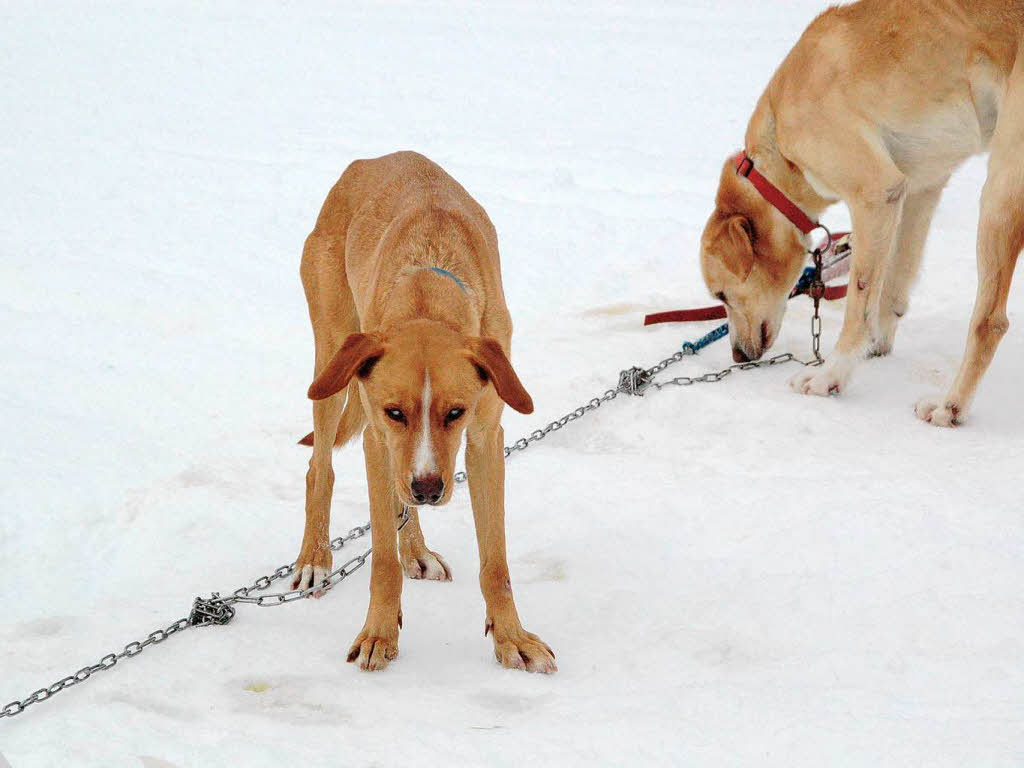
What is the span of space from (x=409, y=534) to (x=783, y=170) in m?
3.17

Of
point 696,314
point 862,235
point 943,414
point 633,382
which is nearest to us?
point 943,414

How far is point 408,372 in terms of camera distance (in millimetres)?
3326

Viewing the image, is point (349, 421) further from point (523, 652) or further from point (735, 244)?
point (735, 244)

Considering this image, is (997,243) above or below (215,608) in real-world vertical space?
above

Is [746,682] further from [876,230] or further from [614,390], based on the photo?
[876,230]

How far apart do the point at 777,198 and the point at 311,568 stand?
131 inches

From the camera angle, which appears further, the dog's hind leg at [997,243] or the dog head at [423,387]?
the dog's hind leg at [997,243]

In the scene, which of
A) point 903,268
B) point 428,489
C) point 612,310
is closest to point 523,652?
point 428,489

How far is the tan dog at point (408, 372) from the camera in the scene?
10.9 ft

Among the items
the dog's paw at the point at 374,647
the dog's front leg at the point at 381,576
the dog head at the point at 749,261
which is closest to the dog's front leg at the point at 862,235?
the dog head at the point at 749,261

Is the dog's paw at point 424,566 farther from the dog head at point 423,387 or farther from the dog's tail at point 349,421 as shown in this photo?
the dog head at point 423,387

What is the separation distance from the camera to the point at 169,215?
9.16 m

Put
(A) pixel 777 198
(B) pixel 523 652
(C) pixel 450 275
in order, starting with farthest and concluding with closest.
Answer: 1. (A) pixel 777 198
2. (C) pixel 450 275
3. (B) pixel 523 652

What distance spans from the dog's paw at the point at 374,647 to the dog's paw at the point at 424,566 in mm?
592
